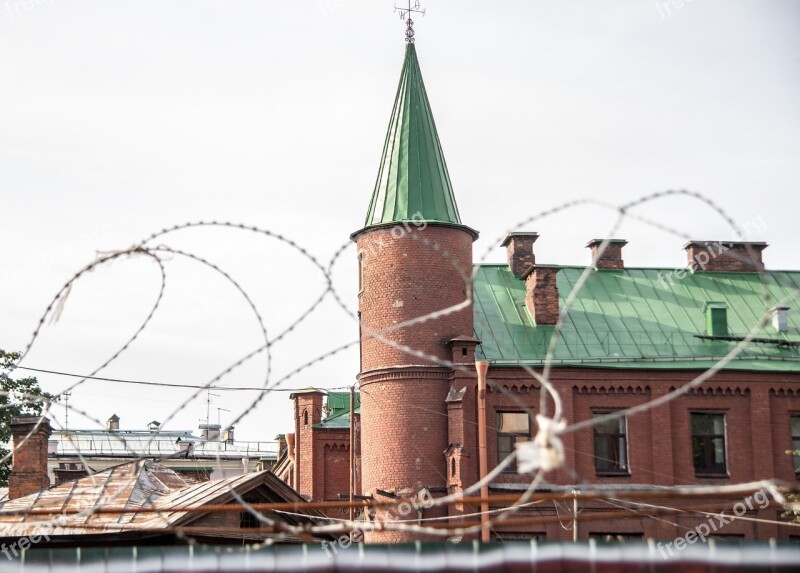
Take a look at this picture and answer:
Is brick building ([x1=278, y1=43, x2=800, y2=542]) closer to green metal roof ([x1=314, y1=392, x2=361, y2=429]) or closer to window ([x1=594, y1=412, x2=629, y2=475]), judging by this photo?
window ([x1=594, y1=412, x2=629, y2=475])

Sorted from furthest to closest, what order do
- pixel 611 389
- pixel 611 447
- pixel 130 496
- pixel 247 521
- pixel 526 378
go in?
pixel 611 389 → pixel 611 447 → pixel 526 378 → pixel 247 521 → pixel 130 496

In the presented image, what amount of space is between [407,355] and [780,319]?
1305 centimetres

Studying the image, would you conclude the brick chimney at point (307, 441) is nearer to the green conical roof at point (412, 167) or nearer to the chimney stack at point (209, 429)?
the green conical roof at point (412, 167)

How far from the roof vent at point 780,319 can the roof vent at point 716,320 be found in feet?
5.07

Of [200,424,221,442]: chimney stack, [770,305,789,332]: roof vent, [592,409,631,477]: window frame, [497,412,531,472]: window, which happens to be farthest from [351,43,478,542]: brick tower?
[200,424,221,442]: chimney stack

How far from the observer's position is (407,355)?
3638 cm

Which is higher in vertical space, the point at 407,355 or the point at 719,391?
the point at 407,355

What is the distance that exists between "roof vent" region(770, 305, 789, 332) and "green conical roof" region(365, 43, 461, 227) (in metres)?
11.3

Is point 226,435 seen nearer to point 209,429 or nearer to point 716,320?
point 209,429

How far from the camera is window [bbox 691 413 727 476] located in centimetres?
3784

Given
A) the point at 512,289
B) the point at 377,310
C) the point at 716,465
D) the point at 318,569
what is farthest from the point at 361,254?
the point at 318,569

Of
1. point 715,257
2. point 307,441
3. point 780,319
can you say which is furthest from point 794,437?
point 307,441

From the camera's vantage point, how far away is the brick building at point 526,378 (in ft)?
118

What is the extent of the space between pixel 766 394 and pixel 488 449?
900cm
